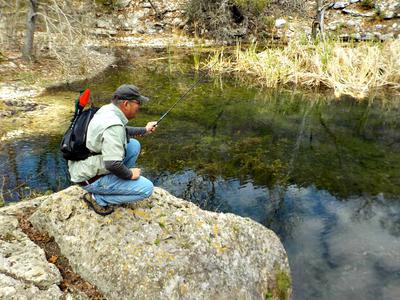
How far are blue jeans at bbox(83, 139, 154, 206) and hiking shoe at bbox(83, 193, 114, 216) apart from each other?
0.30ft

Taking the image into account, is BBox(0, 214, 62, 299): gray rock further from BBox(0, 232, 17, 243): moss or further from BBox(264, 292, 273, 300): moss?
BBox(264, 292, 273, 300): moss

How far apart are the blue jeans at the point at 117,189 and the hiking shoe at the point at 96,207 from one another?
91 mm

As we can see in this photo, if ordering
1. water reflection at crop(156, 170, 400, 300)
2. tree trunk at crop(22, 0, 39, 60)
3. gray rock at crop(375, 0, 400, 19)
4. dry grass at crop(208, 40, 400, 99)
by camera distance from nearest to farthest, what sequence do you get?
water reflection at crop(156, 170, 400, 300)
tree trunk at crop(22, 0, 39, 60)
dry grass at crop(208, 40, 400, 99)
gray rock at crop(375, 0, 400, 19)

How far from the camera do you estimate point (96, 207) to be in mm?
4547

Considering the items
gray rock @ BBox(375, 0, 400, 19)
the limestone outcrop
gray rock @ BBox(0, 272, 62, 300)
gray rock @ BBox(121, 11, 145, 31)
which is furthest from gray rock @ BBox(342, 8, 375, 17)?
gray rock @ BBox(0, 272, 62, 300)

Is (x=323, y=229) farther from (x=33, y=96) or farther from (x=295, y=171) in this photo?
(x=33, y=96)

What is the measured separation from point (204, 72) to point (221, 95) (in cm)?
366

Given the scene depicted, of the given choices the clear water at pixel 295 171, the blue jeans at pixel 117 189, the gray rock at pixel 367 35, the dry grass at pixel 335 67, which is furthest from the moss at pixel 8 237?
the gray rock at pixel 367 35

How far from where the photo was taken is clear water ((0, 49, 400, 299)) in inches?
236

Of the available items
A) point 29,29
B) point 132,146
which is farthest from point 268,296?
point 29,29

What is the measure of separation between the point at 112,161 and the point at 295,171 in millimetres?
5825

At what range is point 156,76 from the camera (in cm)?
1633

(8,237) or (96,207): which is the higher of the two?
(96,207)

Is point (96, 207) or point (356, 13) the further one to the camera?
point (356, 13)
